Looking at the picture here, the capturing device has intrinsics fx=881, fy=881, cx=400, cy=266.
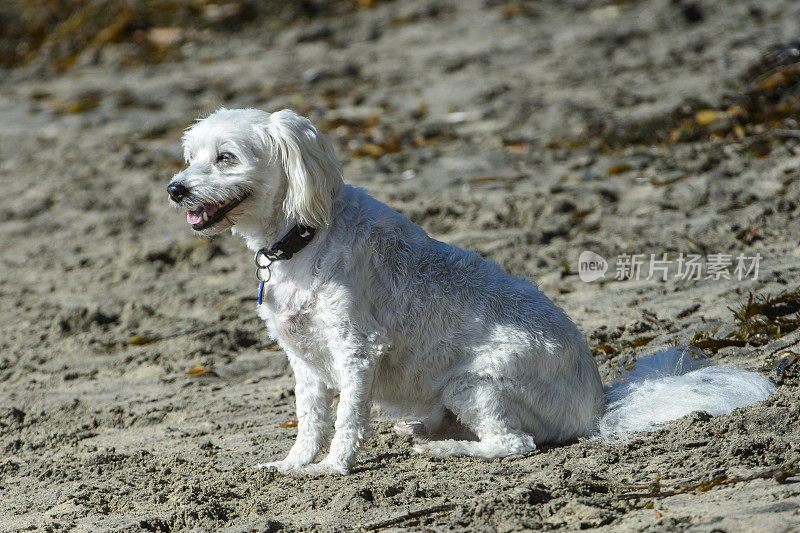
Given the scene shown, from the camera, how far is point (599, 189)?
7074 mm

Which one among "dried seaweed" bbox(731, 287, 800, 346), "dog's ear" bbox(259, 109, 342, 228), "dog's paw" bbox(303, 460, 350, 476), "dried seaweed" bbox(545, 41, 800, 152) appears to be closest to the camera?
"dog's ear" bbox(259, 109, 342, 228)

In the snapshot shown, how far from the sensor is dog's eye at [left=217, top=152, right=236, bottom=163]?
3.85m

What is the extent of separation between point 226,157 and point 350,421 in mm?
1278

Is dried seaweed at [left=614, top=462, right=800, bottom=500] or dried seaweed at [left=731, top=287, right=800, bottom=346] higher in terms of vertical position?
dried seaweed at [left=614, top=462, right=800, bottom=500]

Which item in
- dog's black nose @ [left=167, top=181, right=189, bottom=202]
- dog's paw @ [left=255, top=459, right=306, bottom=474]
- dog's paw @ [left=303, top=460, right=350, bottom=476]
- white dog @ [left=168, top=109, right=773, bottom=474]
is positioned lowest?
dog's paw @ [left=255, top=459, right=306, bottom=474]

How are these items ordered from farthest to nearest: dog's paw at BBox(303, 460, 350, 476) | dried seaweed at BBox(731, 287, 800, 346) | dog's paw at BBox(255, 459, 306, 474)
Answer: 1. dried seaweed at BBox(731, 287, 800, 346)
2. dog's paw at BBox(255, 459, 306, 474)
3. dog's paw at BBox(303, 460, 350, 476)

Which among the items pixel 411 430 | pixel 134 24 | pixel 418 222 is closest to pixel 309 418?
pixel 411 430

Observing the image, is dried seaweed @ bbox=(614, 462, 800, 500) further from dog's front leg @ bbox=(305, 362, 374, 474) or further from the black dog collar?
the black dog collar

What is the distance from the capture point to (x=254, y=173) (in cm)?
384

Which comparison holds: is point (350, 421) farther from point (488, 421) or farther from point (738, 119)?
point (738, 119)

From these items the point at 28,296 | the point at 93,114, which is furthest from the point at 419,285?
the point at 93,114

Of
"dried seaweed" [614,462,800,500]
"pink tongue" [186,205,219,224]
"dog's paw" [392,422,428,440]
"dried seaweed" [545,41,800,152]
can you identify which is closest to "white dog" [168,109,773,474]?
"pink tongue" [186,205,219,224]

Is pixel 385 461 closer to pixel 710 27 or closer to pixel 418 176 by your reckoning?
pixel 418 176

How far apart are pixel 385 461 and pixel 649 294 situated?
2420mm
